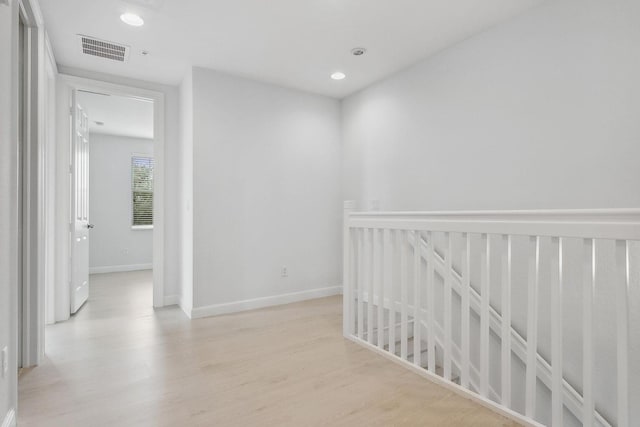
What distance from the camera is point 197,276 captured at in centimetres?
342

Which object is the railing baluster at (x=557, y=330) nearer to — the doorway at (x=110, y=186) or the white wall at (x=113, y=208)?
the doorway at (x=110, y=186)

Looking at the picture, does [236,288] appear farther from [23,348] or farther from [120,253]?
[120,253]

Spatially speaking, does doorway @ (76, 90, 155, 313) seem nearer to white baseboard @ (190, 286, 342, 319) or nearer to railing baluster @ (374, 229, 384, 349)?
white baseboard @ (190, 286, 342, 319)

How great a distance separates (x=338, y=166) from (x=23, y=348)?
136 inches

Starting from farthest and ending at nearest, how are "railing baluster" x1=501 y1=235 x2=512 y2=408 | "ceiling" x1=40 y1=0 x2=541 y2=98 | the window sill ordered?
the window sill
"ceiling" x1=40 y1=0 x2=541 y2=98
"railing baluster" x1=501 y1=235 x2=512 y2=408

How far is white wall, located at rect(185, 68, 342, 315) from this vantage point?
3467 millimetres

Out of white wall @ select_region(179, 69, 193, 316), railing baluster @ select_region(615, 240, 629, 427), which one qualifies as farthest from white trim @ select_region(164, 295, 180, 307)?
railing baluster @ select_region(615, 240, 629, 427)

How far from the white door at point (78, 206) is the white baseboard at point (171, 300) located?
894 millimetres

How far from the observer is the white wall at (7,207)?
4.91 feet

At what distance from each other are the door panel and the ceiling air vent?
0.67m

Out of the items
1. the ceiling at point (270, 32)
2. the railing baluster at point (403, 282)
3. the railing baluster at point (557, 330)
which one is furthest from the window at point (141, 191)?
the railing baluster at point (557, 330)

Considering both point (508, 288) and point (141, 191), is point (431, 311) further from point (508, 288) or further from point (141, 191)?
point (141, 191)

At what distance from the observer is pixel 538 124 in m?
2.46

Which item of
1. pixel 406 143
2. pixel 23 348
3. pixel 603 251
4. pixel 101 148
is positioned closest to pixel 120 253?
pixel 101 148
